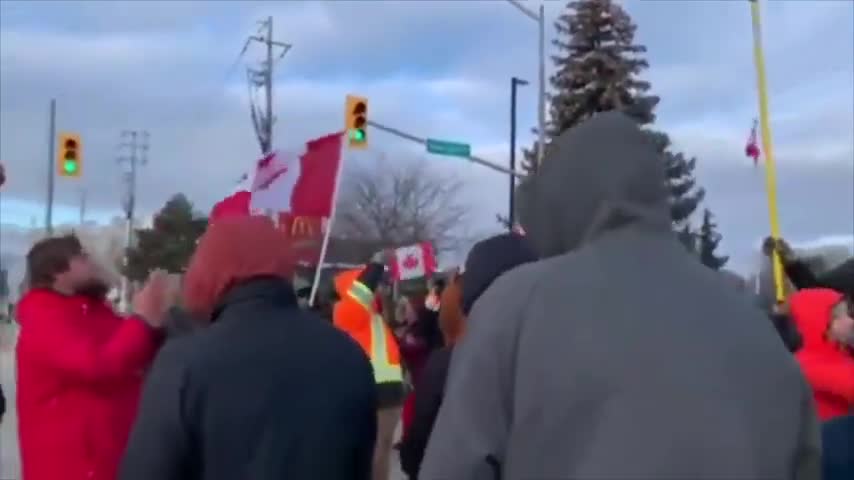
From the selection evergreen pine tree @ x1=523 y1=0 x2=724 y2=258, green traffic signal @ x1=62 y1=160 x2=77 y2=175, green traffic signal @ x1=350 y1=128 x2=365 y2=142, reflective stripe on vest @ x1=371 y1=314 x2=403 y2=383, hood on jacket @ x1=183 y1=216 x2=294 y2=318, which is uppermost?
evergreen pine tree @ x1=523 y1=0 x2=724 y2=258

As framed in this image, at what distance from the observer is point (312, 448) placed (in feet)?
12.4

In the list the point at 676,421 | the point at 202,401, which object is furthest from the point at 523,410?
the point at 202,401

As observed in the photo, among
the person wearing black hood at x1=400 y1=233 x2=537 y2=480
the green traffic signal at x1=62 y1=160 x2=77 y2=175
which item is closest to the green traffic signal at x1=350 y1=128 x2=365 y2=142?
the green traffic signal at x1=62 y1=160 x2=77 y2=175

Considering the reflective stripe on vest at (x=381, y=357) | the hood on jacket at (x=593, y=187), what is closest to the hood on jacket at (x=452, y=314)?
the reflective stripe on vest at (x=381, y=357)

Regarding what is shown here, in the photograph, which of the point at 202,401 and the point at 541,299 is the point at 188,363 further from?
the point at 541,299

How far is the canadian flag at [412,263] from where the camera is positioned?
759 inches

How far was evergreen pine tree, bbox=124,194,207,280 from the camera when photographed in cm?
5475

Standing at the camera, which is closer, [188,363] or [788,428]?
[788,428]

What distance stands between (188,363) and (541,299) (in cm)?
152

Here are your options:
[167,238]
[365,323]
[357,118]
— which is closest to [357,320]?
[365,323]

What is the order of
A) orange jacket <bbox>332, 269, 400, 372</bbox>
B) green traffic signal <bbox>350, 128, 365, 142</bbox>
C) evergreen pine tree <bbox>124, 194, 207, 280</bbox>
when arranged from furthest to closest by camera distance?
evergreen pine tree <bbox>124, 194, 207, 280</bbox> < green traffic signal <bbox>350, 128, 365, 142</bbox> < orange jacket <bbox>332, 269, 400, 372</bbox>

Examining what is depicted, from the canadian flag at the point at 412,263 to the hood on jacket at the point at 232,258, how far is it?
15.2 meters

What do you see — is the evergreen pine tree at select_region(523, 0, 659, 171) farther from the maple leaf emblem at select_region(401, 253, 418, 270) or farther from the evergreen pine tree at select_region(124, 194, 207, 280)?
the maple leaf emblem at select_region(401, 253, 418, 270)

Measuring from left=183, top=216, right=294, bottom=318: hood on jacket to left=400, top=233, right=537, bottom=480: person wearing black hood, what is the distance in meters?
0.61
